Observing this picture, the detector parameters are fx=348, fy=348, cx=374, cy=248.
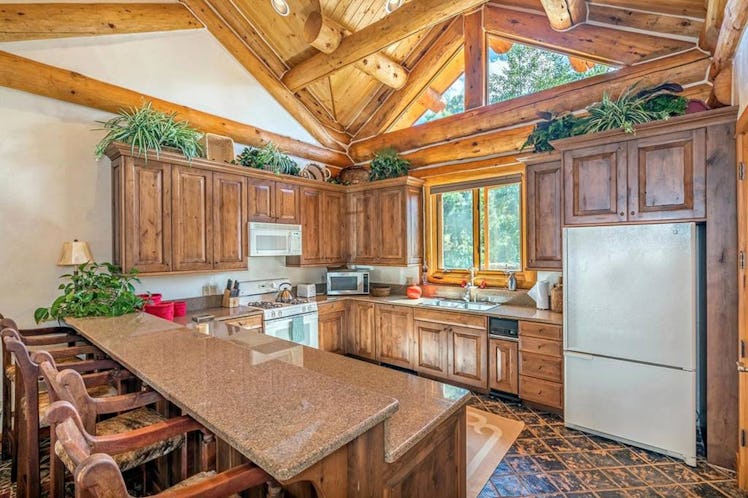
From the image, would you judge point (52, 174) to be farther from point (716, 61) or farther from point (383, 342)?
point (716, 61)

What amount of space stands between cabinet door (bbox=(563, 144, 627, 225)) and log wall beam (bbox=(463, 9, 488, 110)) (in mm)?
1642

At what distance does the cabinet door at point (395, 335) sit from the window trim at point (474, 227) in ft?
2.75

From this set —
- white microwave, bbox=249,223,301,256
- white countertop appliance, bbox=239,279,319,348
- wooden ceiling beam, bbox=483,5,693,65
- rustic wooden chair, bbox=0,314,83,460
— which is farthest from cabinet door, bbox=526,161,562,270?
rustic wooden chair, bbox=0,314,83,460

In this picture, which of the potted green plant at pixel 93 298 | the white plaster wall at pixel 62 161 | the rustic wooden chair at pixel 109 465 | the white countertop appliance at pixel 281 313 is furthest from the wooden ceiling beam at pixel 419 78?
the rustic wooden chair at pixel 109 465

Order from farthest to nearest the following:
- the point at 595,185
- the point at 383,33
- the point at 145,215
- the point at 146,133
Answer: the point at 383,33
the point at 145,215
the point at 146,133
the point at 595,185

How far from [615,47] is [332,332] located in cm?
428

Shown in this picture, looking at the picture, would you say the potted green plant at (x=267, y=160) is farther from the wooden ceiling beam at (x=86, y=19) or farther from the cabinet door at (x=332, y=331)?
the cabinet door at (x=332, y=331)

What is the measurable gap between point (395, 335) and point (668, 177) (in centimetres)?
302

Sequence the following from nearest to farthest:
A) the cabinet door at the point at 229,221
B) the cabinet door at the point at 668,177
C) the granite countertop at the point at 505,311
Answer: the cabinet door at the point at 668,177 → the granite countertop at the point at 505,311 → the cabinet door at the point at 229,221

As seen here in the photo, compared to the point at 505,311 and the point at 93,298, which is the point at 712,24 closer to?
the point at 505,311

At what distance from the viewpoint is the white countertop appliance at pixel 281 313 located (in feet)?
12.4

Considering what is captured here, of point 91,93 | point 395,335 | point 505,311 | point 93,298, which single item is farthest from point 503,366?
point 91,93

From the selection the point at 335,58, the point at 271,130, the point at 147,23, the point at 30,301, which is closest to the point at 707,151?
the point at 335,58

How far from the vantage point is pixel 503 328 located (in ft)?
11.3
